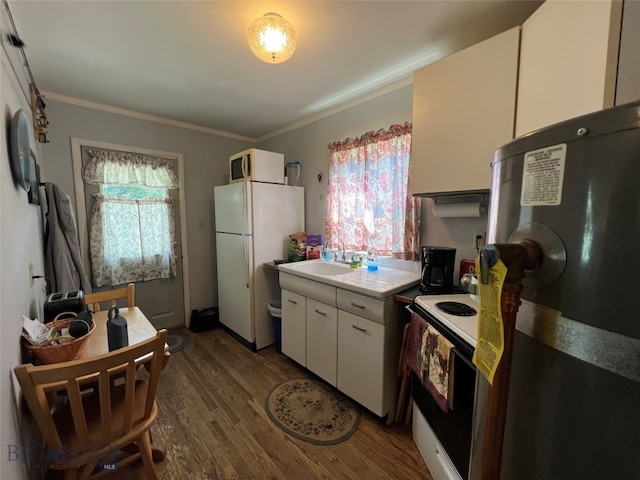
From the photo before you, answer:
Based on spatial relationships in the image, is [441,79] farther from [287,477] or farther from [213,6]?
[287,477]

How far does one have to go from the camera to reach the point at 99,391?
105 centimetres

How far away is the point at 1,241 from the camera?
892mm

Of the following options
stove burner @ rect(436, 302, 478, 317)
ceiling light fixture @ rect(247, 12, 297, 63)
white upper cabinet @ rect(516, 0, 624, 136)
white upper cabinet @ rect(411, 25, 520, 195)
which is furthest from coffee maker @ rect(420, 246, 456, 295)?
ceiling light fixture @ rect(247, 12, 297, 63)

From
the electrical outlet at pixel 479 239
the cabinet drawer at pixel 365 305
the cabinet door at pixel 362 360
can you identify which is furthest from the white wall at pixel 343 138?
the cabinet door at pixel 362 360

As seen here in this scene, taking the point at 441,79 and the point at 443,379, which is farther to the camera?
the point at 441,79

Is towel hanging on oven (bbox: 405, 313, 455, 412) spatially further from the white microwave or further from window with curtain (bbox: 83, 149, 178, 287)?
window with curtain (bbox: 83, 149, 178, 287)

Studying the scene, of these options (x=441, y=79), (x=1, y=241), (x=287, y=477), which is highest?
(x=441, y=79)

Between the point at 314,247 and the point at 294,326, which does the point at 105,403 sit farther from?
the point at 314,247

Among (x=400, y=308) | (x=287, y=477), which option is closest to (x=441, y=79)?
(x=400, y=308)

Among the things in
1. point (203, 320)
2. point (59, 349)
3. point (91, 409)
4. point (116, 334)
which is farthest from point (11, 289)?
point (203, 320)

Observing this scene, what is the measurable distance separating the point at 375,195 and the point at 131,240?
257 centimetres

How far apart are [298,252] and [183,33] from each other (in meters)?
1.90

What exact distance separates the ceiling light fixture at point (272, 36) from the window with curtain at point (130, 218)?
7.03 feet

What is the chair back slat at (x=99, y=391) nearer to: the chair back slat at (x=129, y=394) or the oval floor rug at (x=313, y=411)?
the chair back slat at (x=129, y=394)
